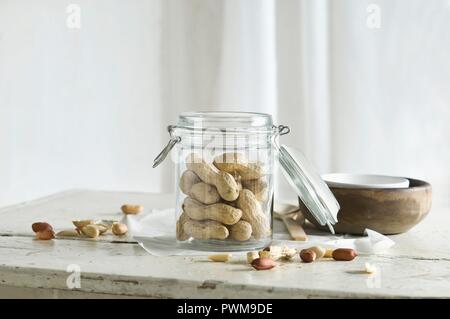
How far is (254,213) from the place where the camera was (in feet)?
3.04

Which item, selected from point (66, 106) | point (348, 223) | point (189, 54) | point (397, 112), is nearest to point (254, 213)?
point (348, 223)

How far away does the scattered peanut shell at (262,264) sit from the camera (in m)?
0.84

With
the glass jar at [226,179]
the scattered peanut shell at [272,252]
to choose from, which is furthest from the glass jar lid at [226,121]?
the scattered peanut shell at [272,252]

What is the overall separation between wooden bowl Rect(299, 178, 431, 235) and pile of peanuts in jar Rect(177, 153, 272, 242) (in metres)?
0.14

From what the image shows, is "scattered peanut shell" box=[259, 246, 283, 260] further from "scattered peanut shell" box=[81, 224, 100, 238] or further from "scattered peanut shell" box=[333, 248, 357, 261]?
"scattered peanut shell" box=[81, 224, 100, 238]

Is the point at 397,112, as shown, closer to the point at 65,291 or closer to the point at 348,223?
the point at 348,223

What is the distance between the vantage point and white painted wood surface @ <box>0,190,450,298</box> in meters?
0.77

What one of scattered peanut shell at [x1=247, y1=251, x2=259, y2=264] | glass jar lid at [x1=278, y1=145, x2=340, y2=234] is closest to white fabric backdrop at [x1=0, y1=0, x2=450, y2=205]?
glass jar lid at [x1=278, y1=145, x2=340, y2=234]

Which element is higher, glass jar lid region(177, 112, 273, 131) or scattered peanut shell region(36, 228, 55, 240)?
glass jar lid region(177, 112, 273, 131)

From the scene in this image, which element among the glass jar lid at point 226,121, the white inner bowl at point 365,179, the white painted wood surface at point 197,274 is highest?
the glass jar lid at point 226,121

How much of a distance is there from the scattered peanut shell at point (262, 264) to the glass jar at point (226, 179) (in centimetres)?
8

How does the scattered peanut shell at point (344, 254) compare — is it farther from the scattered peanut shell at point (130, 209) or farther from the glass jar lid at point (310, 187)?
the scattered peanut shell at point (130, 209)

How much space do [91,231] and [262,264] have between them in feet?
0.99
